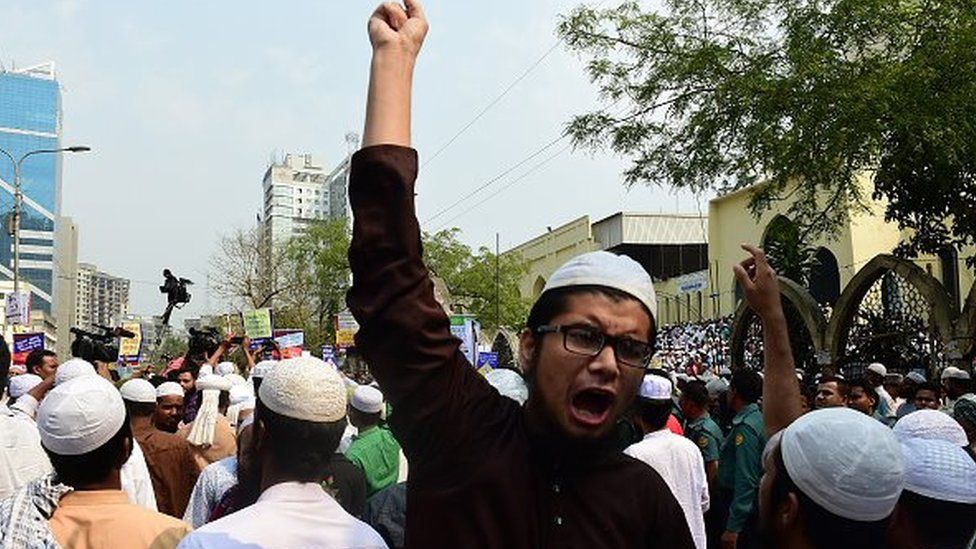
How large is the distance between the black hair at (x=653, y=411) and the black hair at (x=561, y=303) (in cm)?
401

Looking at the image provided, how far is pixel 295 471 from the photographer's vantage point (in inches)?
114

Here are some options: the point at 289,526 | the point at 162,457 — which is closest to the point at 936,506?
the point at 289,526

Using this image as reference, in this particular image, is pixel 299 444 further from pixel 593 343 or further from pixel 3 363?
pixel 3 363

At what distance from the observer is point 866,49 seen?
1238 cm

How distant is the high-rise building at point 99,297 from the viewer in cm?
15050

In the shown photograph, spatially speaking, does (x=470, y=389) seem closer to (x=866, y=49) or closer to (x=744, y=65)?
(x=866, y=49)

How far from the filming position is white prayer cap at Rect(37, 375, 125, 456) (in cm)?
326

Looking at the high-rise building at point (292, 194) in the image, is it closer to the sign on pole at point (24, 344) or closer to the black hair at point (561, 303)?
the sign on pole at point (24, 344)

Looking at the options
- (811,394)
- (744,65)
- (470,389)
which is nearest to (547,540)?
(470,389)

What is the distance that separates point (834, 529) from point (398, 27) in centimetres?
145

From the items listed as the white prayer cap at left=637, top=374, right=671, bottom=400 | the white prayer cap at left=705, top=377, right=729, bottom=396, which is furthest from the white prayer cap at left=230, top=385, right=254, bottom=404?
the white prayer cap at left=705, top=377, right=729, bottom=396

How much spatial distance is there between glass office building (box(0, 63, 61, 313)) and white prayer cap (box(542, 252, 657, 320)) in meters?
92.0

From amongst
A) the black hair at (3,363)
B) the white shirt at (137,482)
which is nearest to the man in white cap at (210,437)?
the white shirt at (137,482)

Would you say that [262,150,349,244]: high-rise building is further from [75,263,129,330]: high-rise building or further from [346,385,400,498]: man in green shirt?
[346,385,400,498]: man in green shirt
